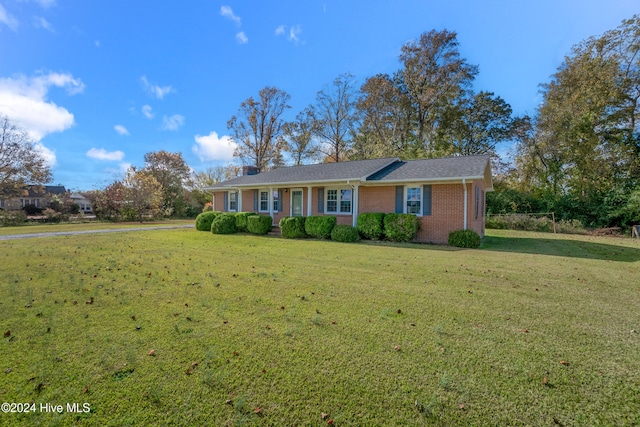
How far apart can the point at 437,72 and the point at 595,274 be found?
2366 cm

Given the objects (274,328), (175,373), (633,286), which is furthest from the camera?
(633,286)

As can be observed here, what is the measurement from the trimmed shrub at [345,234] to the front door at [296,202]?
13.9 feet

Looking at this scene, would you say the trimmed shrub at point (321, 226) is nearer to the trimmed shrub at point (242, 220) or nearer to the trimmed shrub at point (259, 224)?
the trimmed shrub at point (259, 224)

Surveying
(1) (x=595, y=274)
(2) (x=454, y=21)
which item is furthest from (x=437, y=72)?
(1) (x=595, y=274)

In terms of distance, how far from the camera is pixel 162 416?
209 centimetres

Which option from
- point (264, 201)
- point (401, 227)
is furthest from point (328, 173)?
point (401, 227)

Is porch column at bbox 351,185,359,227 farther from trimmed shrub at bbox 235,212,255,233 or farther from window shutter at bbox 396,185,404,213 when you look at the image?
trimmed shrub at bbox 235,212,255,233

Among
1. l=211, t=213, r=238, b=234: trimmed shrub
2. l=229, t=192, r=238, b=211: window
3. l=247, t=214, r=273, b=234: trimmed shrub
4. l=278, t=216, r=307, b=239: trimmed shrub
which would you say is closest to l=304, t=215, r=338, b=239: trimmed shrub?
l=278, t=216, r=307, b=239: trimmed shrub

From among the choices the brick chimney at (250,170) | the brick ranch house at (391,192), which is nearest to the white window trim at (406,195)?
the brick ranch house at (391,192)

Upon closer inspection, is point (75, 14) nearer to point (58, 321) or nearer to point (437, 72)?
point (58, 321)

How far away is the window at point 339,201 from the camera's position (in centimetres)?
1459

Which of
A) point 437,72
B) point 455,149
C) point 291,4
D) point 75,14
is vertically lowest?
point 455,149

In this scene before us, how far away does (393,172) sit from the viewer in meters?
13.9

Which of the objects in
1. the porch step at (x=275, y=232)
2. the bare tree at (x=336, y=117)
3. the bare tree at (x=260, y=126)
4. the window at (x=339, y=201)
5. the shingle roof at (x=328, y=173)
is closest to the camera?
the shingle roof at (x=328, y=173)
